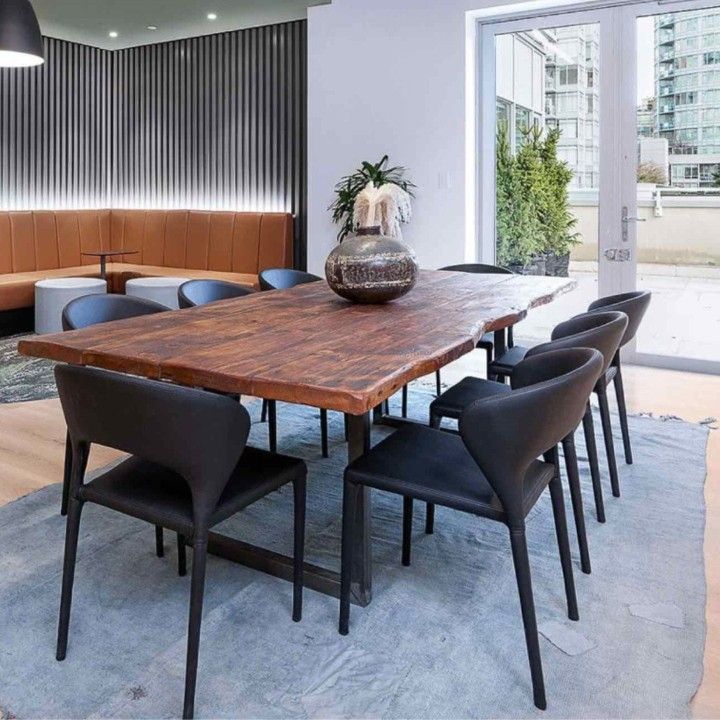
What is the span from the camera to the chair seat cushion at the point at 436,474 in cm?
163

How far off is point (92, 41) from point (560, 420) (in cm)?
712

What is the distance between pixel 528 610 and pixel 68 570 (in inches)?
42.9

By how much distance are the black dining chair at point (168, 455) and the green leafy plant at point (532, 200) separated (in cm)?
399

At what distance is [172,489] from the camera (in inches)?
66.9

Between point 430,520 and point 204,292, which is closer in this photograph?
point 430,520

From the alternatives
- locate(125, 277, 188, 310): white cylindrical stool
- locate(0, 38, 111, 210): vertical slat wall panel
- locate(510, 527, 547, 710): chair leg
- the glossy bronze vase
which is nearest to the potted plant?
the glossy bronze vase

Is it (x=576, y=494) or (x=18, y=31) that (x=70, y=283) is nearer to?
(x=18, y=31)

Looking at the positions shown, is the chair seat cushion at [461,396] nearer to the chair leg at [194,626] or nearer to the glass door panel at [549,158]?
the chair leg at [194,626]

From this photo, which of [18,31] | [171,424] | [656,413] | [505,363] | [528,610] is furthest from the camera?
[656,413]

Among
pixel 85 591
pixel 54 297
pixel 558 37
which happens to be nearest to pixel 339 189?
pixel 558 37

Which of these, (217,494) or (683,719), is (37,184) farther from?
(683,719)

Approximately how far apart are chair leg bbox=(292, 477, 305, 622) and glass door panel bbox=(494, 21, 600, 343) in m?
3.79

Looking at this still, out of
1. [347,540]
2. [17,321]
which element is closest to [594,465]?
[347,540]

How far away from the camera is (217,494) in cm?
153
